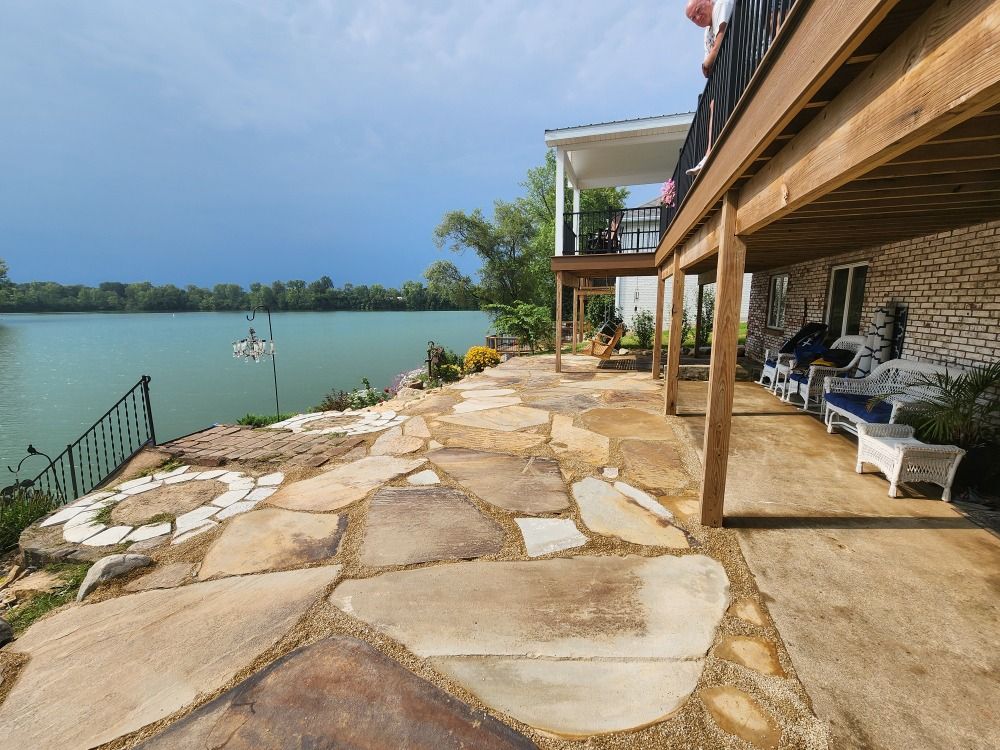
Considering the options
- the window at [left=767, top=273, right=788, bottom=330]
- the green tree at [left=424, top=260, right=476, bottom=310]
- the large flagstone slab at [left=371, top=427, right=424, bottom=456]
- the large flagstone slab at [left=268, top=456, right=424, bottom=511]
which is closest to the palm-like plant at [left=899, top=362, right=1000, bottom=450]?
the large flagstone slab at [left=268, top=456, right=424, bottom=511]

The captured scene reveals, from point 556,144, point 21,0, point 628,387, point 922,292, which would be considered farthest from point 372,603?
point 21,0

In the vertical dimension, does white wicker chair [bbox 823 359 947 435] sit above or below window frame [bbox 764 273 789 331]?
below

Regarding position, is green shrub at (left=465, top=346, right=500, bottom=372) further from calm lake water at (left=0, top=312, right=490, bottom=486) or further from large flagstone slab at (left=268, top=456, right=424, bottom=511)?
large flagstone slab at (left=268, top=456, right=424, bottom=511)

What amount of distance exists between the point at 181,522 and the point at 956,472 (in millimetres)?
4546

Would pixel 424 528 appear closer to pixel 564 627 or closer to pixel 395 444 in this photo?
pixel 564 627

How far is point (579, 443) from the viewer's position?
3.63 metres

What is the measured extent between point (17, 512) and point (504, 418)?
4.29 meters

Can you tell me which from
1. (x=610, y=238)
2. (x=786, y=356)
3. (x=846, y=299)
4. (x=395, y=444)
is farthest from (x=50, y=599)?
(x=610, y=238)

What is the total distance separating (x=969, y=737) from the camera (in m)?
1.16

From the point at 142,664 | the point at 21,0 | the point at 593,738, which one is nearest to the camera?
the point at 593,738

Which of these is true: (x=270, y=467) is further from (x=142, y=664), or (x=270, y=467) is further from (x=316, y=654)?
(x=316, y=654)

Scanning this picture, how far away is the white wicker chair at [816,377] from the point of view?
462cm

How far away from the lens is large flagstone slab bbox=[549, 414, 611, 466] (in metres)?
3.33

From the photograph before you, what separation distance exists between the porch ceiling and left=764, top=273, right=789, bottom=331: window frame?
334cm
